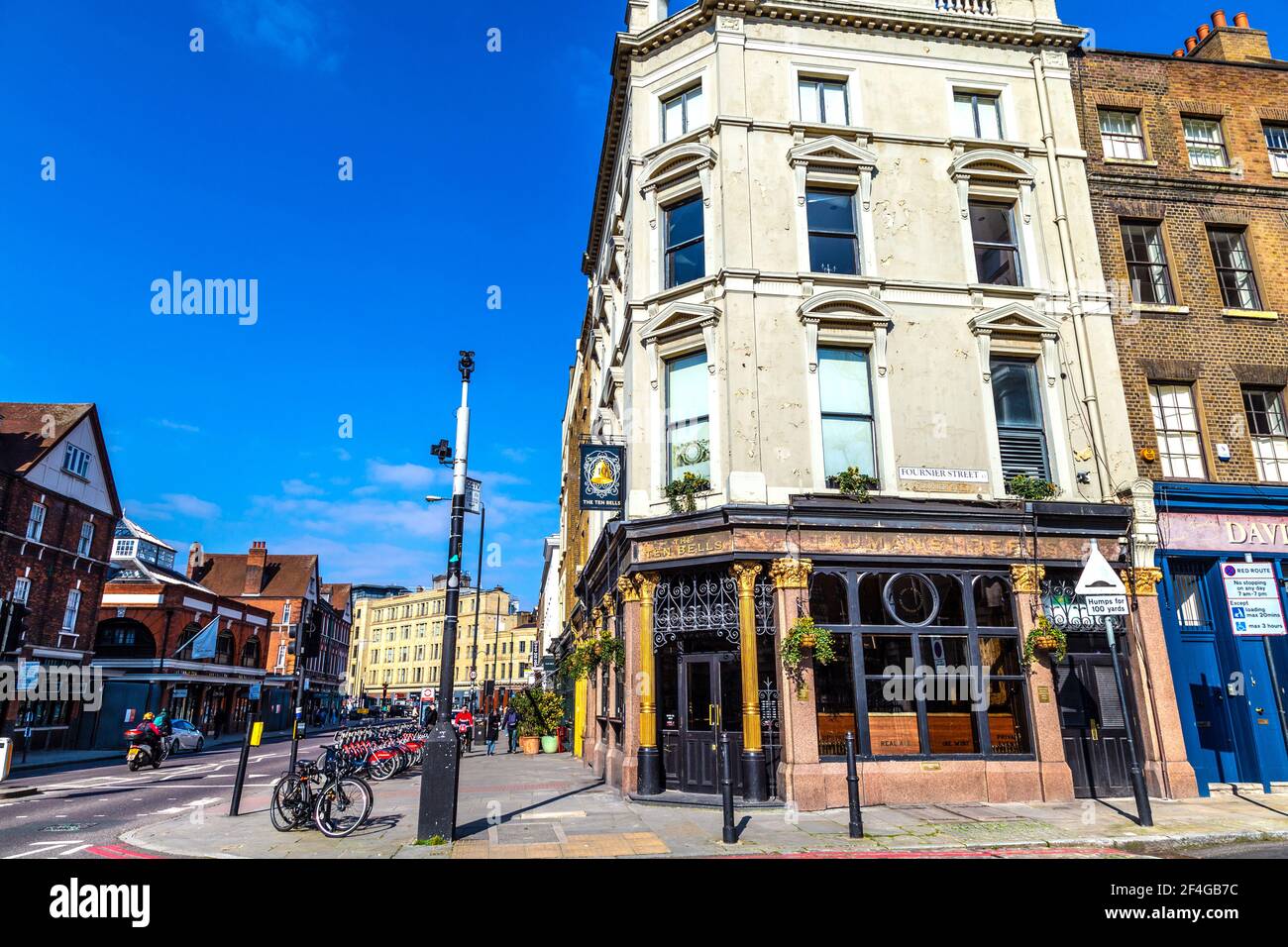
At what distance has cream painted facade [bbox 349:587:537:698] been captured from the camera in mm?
99312

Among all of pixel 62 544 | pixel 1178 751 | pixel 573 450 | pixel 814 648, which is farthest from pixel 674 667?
pixel 62 544

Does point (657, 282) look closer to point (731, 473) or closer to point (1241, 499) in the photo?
point (731, 473)

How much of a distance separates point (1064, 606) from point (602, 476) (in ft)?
30.8

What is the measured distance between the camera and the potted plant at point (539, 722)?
29344mm

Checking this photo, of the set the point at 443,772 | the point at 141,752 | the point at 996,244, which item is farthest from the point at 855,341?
the point at 141,752

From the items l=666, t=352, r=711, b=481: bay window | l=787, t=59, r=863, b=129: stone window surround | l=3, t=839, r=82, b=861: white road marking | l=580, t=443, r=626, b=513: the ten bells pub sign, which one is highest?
l=787, t=59, r=863, b=129: stone window surround

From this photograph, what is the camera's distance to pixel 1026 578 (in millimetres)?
14352

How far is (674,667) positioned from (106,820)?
34.7 feet

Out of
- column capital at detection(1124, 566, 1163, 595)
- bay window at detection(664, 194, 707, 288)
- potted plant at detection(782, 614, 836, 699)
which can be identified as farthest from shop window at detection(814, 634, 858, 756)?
bay window at detection(664, 194, 707, 288)

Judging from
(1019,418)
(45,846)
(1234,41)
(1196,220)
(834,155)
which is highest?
(1234,41)

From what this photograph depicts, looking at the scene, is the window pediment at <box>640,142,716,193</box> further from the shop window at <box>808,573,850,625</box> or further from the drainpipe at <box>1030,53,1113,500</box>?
the shop window at <box>808,573,850,625</box>

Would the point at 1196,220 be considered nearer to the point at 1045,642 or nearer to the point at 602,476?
the point at 1045,642

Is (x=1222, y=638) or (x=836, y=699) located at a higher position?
(x=1222, y=638)

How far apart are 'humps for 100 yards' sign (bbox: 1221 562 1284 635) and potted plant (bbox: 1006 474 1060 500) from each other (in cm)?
320
